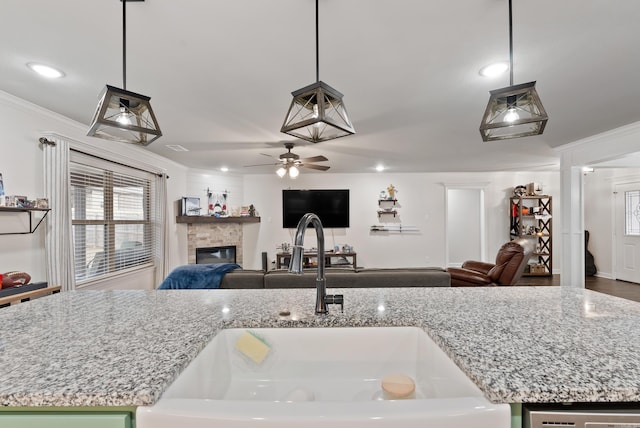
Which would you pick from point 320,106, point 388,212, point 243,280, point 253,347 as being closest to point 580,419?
point 253,347

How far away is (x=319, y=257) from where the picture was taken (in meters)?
1.14

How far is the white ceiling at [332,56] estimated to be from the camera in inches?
59.2

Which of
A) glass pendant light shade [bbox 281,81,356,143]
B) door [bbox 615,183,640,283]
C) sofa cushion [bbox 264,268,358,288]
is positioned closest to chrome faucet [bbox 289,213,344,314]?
glass pendant light shade [bbox 281,81,356,143]

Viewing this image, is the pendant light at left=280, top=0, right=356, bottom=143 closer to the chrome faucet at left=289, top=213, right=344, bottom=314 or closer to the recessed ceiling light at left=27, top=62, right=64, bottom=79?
the chrome faucet at left=289, top=213, right=344, bottom=314

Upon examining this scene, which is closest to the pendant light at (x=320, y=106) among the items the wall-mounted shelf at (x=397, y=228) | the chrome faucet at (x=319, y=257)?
the chrome faucet at (x=319, y=257)

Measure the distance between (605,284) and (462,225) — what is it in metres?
2.89

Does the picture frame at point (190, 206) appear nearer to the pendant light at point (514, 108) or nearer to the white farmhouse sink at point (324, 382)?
the white farmhouse sink at point (324, 382)

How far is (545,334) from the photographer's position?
94 cm

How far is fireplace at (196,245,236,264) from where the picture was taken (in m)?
5.89

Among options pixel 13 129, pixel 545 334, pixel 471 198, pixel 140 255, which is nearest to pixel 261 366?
pixel 545 334

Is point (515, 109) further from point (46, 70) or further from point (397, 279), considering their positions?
point (46, 70)

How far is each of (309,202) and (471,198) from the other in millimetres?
4235

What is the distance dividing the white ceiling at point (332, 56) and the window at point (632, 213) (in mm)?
3683

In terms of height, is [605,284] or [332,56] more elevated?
[332,56]
